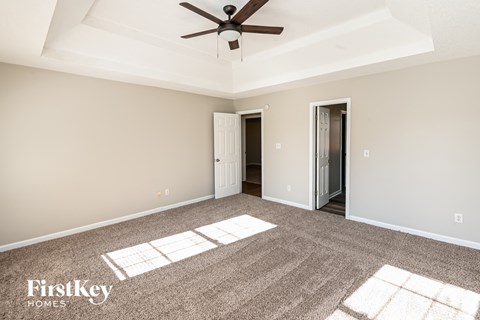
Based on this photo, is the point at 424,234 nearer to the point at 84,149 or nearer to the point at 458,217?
the point at 458,217

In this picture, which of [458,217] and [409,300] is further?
[458,217]

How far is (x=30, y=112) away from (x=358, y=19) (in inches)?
178

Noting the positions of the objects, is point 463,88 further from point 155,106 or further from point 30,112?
point 30,112

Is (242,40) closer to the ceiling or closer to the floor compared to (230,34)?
closer to the ceiling

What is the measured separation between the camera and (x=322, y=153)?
4871 millimetres

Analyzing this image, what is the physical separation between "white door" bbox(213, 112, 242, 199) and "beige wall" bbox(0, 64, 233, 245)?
0.57 m

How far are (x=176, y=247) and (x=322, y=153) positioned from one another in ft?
10.9

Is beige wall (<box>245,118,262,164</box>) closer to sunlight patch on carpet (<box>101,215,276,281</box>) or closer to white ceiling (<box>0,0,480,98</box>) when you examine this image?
white ceiling (<box>0,0,480,98</box>)

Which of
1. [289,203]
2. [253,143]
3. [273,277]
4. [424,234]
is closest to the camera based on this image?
[273,277]

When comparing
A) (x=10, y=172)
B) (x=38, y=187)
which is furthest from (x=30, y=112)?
(x=38, y=187)

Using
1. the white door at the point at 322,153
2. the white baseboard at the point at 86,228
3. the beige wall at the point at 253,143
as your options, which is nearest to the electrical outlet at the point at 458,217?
the white door at the point at 322,153

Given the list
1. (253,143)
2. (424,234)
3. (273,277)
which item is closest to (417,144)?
(424,234)

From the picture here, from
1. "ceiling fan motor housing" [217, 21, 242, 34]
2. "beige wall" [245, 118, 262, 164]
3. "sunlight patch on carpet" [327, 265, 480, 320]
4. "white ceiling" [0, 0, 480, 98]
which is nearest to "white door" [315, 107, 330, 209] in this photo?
"white ceiling" [0, 0, 480, 98]

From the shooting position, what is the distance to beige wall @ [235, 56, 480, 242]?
10.0 feet
